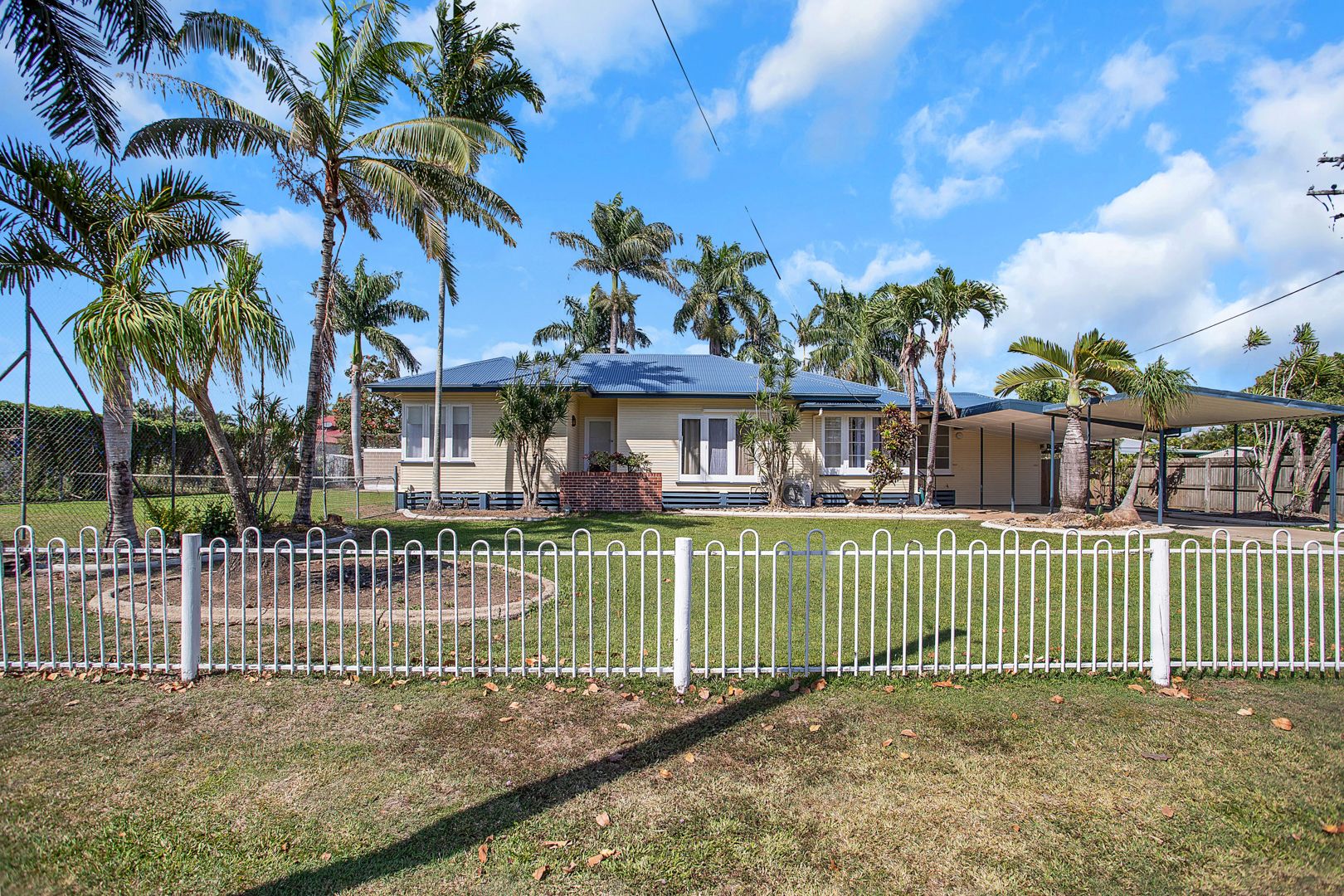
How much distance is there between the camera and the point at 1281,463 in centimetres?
2181

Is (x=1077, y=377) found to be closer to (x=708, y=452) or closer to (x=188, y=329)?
(x=708, y=452)

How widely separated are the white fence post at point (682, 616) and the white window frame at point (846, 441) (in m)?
15.5

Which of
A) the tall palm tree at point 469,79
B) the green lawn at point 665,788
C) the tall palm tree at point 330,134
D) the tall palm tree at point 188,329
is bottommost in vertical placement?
the green lawn at point 665,788

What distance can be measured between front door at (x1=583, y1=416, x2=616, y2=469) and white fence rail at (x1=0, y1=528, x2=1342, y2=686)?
468 inches

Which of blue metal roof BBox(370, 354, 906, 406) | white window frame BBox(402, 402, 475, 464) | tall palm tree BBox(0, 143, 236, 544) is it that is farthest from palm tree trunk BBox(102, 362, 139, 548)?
white window frame BBox(402, 402, 475, 464)

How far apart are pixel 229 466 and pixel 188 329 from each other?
11.8ft

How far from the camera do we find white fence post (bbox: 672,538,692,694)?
507 centimetres

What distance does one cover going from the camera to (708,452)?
19.9 meters

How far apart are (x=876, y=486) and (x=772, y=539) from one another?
6.66 m

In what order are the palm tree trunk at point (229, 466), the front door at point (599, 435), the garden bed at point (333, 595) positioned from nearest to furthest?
the garden bed at point (333, 595)
the palm tree trunk at point (229, 466)
the front door at point (599, 435)

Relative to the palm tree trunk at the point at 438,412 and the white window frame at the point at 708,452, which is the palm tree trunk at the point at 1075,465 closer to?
the white window frame at the point at 708,452

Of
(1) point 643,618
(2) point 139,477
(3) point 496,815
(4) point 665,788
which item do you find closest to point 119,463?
(2) point 139,477

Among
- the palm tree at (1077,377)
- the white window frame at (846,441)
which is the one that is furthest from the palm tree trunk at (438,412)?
the palm tree at (1077,377)

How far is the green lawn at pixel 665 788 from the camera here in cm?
306
